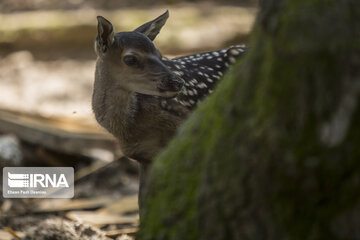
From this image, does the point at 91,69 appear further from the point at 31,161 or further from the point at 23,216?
the point at 23,216

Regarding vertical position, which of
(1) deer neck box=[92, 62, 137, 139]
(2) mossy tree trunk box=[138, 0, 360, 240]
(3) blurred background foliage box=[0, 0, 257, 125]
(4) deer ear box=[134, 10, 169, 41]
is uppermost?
(3) blurred background foliage box=[0, 0, 257, 125]

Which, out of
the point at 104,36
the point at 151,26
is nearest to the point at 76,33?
the point at 151,26

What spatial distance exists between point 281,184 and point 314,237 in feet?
0.76

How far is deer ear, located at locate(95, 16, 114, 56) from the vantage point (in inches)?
174

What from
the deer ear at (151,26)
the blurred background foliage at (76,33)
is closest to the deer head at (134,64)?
the deer ear at (151,26)

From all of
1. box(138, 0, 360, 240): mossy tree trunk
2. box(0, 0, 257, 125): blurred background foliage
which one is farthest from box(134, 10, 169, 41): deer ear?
box(0, 0, 257, 125): blurred background foliage

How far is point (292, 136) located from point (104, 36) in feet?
8.51

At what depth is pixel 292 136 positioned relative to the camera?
2215mm

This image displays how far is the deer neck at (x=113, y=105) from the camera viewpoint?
14.9 ft

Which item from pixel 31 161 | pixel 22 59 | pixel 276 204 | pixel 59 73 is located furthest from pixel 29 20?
pixel 276 204

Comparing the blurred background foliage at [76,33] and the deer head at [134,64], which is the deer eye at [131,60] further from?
the blurred background foliage at [76,33]

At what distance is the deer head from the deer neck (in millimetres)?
41

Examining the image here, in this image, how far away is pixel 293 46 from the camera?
2.21 m

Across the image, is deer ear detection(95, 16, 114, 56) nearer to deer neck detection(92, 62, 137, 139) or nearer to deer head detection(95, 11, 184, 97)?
deer head detection(95, 11, 184, 97)
